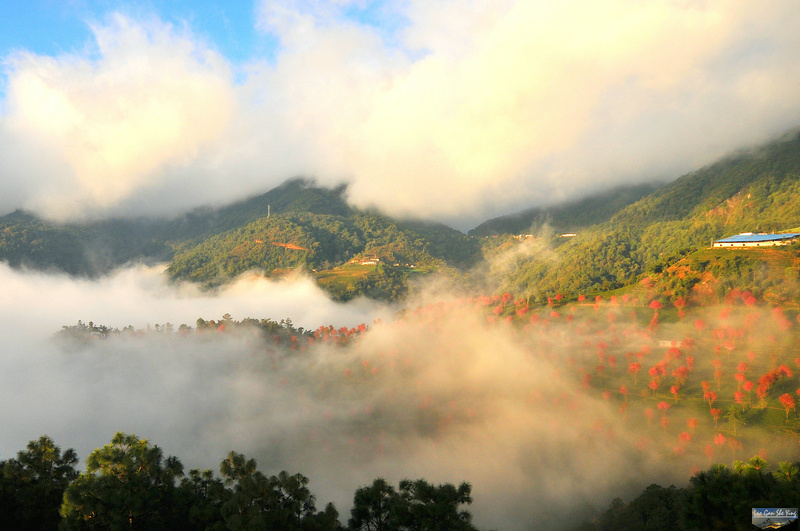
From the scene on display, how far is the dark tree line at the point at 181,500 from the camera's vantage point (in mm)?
23922

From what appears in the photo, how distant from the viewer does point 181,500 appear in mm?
28047

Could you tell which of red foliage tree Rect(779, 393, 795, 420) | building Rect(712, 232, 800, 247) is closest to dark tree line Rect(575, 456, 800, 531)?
red foliage tree Rect(779, 393, 795, 420)

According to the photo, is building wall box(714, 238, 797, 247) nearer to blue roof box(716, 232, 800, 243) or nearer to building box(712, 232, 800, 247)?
building box(712, 232, 800, 247)

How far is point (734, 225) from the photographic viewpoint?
152750 mm

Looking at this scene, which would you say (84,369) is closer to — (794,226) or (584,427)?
(584,427)

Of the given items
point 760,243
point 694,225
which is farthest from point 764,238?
point 694,225

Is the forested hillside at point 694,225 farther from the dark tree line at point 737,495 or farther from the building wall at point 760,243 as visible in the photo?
the dark tree line at point 737,495

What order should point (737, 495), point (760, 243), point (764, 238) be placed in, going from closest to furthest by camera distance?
1. point (737, 495)
2. point (760, 243)
3. point (764, 238)

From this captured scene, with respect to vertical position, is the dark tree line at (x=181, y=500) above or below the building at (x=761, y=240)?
below

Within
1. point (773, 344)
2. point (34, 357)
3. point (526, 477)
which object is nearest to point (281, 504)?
point (526, 477)

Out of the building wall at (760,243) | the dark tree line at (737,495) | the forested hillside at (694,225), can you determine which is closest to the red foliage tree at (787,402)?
the dark tree line at (737,495)

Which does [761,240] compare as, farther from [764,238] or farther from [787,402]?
[787,402]

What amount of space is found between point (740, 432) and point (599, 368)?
24.8 m

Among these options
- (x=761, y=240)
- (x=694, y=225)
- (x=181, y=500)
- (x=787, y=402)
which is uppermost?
(x=694, y=225)
